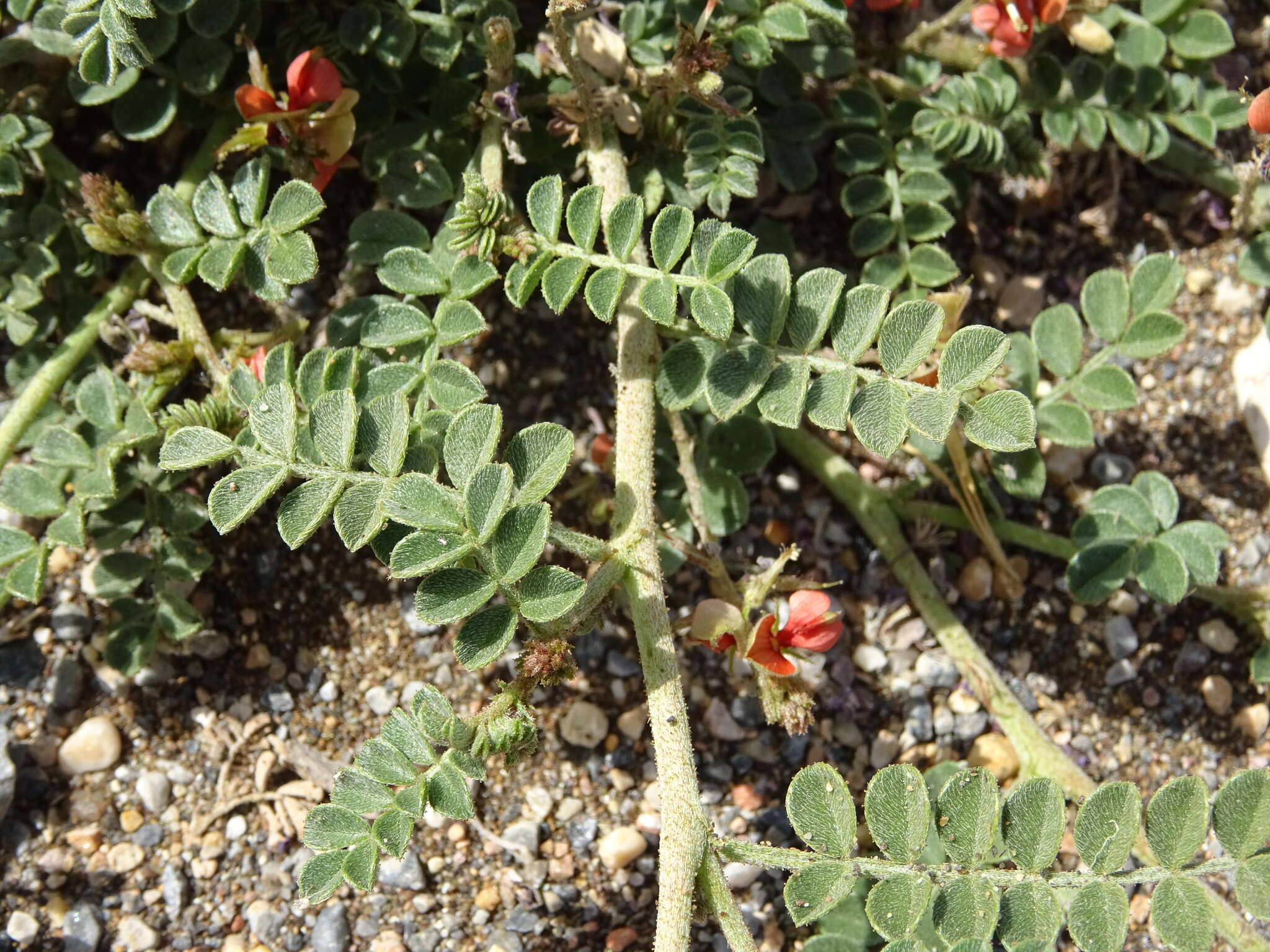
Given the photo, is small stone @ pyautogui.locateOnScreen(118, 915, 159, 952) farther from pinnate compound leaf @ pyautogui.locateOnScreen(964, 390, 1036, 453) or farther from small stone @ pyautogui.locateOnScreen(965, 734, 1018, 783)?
pinnate compound leaf @ pyautogui.locateOnScreen(964, 390, 1036, 453)

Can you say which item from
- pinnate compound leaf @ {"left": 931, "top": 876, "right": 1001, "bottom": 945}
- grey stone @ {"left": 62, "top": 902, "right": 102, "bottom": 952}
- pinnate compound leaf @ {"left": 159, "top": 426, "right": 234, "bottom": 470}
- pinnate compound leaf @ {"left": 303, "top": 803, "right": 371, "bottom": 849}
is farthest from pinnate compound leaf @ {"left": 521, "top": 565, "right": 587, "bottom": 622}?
grey stone @ {"left": 62, "top": 902, "right": 102, "bottom": 952}

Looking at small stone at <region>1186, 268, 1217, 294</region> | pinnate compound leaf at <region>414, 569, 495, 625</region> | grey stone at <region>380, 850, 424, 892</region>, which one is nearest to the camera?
pinnate compound leaf at <region>414, 569, 495, 625</region>

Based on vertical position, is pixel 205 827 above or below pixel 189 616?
below

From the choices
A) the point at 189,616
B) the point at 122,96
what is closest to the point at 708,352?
the point at 189,616

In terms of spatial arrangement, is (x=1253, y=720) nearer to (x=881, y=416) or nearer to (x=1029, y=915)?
(x=1029, y=915)

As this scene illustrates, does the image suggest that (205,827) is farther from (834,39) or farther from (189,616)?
(834,39)
